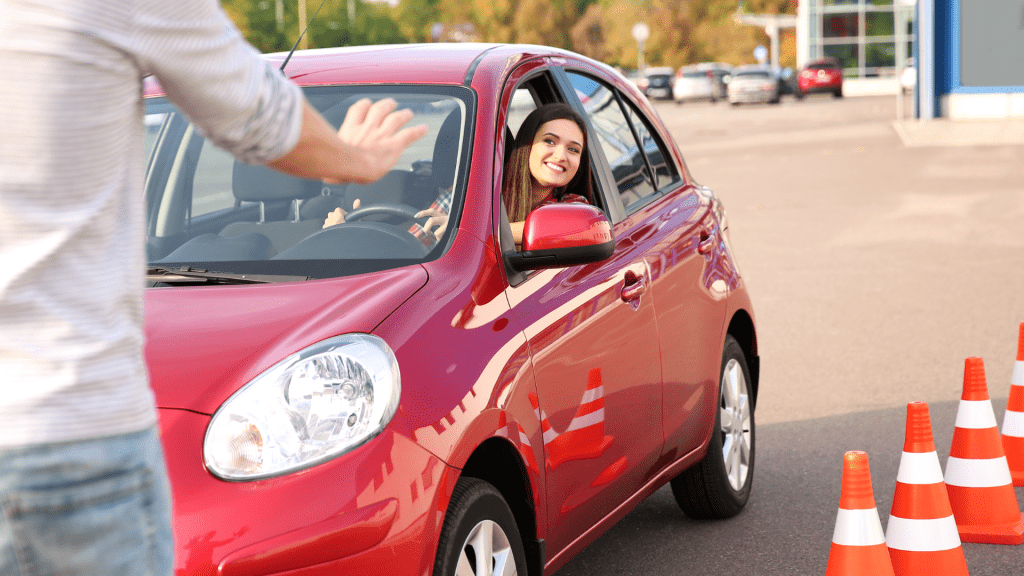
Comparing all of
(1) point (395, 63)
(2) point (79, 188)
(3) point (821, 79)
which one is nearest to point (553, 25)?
(3) point (821, 79)

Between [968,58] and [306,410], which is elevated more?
[306,410]

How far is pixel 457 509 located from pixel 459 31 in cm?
12171

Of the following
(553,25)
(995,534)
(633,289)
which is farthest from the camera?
(553,25)

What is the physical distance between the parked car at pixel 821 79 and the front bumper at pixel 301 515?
59.6 metres

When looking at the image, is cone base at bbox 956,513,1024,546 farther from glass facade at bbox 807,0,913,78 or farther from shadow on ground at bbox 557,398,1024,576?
glass facade at bbox 807,0,913,78

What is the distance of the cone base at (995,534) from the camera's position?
4691 mm

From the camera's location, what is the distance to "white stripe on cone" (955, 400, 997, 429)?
15.7 ft

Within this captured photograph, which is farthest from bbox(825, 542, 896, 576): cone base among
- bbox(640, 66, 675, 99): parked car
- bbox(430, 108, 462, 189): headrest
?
bbox(640, 66, 675, 99): parked car

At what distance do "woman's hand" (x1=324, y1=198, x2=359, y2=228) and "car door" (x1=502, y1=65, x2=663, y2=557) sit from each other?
0.47 metres

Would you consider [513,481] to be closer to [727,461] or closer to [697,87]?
[727,461]

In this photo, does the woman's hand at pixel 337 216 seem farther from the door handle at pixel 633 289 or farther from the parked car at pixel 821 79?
the parked car at pixel 821 79

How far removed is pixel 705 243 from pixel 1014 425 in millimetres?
1529

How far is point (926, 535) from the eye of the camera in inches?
162

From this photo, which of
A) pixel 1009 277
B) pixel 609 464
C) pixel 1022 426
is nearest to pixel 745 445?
pixel 1022 426
